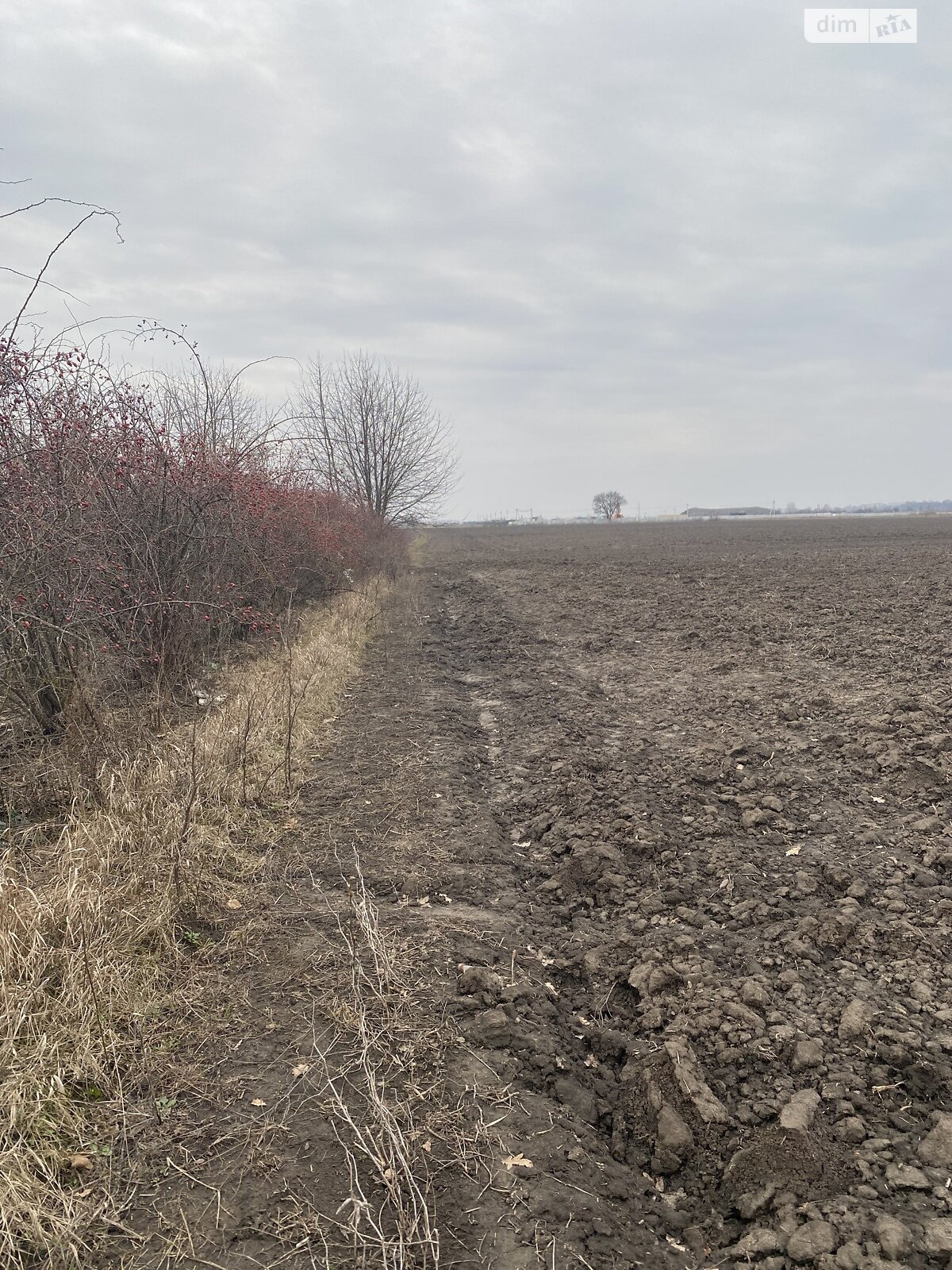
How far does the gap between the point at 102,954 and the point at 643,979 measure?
7.52 ft

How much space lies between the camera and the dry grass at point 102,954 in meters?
2.20

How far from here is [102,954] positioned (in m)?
3.00

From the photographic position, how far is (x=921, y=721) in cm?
598

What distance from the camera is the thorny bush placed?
4.61m

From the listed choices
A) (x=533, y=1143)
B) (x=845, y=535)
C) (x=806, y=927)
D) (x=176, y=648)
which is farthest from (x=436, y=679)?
(x=845, y=535)

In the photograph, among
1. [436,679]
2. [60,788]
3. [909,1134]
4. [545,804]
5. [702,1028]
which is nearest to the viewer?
[909,1134]

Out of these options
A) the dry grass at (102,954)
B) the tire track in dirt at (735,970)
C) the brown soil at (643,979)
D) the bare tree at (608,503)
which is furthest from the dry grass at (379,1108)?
the bare tree at (608,503)

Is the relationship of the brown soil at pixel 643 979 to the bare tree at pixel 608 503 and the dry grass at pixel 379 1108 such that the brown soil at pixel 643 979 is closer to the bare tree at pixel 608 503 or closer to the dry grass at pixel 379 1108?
the dry grass at pixel 379 1108

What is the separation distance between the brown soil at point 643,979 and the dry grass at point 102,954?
0.23 m

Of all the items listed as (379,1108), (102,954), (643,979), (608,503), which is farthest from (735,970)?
(608,503)

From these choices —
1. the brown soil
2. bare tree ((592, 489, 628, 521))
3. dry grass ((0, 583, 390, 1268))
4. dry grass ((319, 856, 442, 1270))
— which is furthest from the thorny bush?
bare tree ((592, 489, 628, 521))

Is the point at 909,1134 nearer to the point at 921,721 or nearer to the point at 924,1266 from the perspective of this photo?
the point at 924,1266

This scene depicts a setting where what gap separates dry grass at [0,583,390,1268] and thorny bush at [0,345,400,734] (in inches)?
34.2

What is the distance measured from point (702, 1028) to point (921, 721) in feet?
13.4
